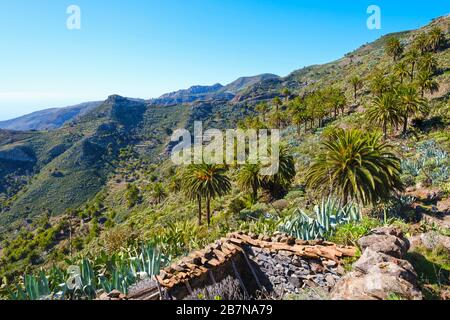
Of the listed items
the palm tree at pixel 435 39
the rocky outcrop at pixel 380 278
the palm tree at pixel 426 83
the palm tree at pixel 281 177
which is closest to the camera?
the rocky outcrop at pixel 380 278

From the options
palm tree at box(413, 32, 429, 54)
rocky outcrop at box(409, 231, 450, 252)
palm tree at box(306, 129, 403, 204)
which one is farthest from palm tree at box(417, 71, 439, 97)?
rocky outcrop at box(409, 231, 450, 252)

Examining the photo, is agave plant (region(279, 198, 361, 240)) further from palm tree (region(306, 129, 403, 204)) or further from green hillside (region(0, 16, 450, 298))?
palm tree (region(306, 129, 403, 204))

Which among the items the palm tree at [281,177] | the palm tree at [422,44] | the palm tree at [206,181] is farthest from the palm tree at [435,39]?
the palm tree at [206,181]

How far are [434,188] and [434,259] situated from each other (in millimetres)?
14480

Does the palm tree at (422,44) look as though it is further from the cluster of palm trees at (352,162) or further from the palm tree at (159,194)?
the palm tree at (159,194)

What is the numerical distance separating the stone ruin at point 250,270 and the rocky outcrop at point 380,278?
92 centimetres

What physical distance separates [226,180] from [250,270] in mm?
23048

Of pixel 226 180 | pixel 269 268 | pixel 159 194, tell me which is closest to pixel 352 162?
pixel 269 268

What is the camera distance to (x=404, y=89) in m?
40.4

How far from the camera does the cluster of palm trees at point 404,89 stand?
38594 mm

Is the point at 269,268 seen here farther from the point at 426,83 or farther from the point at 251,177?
the point at 426,83
